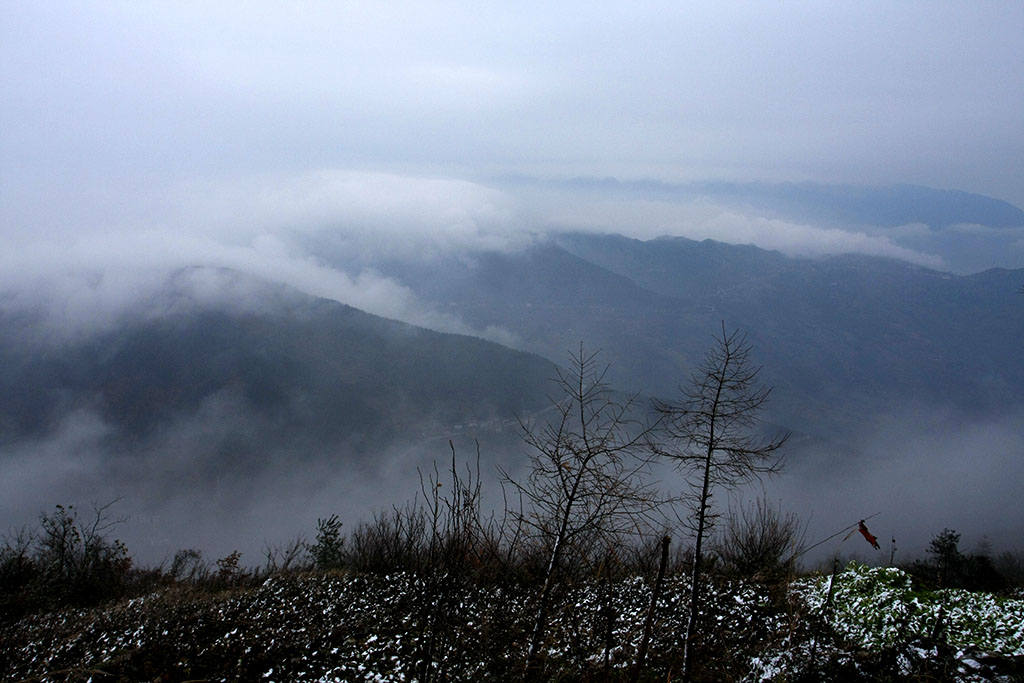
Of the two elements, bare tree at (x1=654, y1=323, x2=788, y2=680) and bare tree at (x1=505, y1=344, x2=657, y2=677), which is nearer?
bare tree at (x1=505, y1=344, x2=657, y2=677)

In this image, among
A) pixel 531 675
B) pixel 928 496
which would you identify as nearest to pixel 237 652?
pixel 531 675

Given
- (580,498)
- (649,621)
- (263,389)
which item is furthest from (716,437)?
(263,389)

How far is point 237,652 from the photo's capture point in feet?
35.5

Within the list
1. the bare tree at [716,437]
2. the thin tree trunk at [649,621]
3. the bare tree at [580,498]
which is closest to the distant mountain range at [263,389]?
the bare tree at [716,437]

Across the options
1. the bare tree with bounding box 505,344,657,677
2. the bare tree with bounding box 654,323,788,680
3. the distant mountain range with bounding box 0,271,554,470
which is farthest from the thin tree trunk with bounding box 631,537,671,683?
the distant mountain range with bounding box 0,271,554,470

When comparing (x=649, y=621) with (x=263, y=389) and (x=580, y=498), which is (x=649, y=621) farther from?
(x=263, y=389)

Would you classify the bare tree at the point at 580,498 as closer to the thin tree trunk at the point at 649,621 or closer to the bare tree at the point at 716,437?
the bare tree at the point at 716,437

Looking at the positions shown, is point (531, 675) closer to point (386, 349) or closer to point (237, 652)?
point (237, 652)

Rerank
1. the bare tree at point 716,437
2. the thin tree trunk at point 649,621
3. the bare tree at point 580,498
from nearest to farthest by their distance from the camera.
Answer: the thin tree trunk at point 649,621, the bare tree at point 580,498, the bare tree at point 716,437

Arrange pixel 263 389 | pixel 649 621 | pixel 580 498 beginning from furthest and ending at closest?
pixel 263 389 < pixel 580 498 < pixel 649 621

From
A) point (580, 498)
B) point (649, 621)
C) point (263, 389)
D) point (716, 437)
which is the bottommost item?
point (649, 621)

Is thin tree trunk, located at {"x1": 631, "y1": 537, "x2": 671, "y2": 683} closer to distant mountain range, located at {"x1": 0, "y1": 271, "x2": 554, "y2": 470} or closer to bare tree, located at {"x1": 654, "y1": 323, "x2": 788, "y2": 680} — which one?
bare tree, located at {"x1": 654, "y1": 323, "x2": 788, "y2": 680}

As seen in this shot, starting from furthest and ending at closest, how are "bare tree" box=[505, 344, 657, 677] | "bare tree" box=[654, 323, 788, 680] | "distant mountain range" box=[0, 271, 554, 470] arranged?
"distant mountain range" box=[0, 271, 554, 470], "bare tree" box=[654, 323, 788, 680], "bare tree" box=[505, 344, 657, 677]

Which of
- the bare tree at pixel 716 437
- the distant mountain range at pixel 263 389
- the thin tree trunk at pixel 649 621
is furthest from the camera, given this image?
the distant mountain range at pixel 263 389
